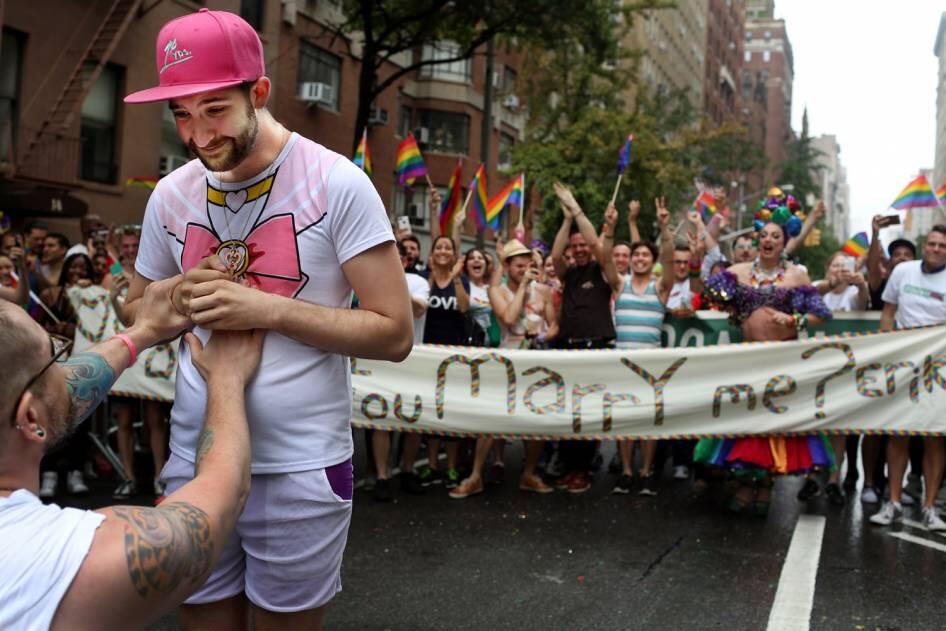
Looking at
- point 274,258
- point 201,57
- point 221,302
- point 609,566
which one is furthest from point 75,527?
point 609,566

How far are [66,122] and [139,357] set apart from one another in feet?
41.1

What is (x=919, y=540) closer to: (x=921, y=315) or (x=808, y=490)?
(x=808, y=490)

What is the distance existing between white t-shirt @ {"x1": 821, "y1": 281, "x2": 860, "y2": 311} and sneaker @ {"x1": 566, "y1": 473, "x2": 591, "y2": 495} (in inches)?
114

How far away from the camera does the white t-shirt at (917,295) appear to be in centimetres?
719

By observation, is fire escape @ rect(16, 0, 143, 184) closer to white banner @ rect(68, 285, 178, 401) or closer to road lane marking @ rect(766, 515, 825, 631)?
white banner @ rect(68, 285, 178, 401)

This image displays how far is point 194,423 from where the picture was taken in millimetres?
2285

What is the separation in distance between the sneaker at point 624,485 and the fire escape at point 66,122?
13953 mm

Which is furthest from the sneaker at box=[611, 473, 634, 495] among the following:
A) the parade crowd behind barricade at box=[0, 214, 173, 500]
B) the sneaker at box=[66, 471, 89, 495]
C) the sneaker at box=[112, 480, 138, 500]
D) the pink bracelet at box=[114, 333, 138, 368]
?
the pink bracelet at box=[114, 333, 138, 368]

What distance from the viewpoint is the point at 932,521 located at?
648cm

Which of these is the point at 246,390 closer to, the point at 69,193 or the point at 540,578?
A: the point at 540,578

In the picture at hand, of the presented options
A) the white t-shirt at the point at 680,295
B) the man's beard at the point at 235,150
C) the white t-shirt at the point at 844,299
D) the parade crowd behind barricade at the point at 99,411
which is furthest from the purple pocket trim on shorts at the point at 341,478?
the white t-shirt at the point at 844,299

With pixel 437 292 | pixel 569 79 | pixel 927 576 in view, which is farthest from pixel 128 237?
pixel 569 79

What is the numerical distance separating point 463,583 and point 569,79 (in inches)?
1194

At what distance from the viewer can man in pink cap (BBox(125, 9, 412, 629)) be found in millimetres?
2100
